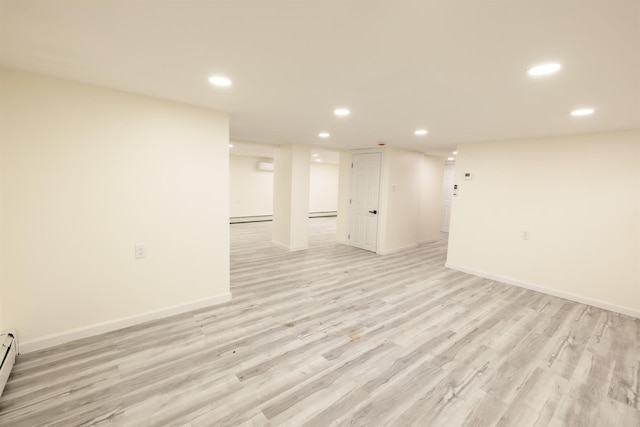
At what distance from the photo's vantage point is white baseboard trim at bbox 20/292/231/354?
2230 mm

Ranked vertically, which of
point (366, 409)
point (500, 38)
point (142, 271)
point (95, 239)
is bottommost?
point (366, 409)

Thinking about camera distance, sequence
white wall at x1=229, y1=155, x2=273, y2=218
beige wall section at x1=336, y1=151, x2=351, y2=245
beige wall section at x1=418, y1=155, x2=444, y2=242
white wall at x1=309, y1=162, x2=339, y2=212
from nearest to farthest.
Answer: beige wall section at x1=336, y1=151, x2=351, y2=245 → beige wall section at x1=418, y1=155, x2=444, y2=242 → white wall at x1=229, y1=155, x2=273, y2=218 → white wall at x1=309, y1=162, x2=339, y2=212

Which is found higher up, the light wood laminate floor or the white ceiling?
the white ceiling

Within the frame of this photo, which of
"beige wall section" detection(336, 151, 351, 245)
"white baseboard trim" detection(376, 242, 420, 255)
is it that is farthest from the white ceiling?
"beige wall section" detection(336, 151, 351, 245)

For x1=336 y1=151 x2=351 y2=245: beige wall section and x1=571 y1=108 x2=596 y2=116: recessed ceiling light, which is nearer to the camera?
x1=571 y1=108 x2=596 y2=116: recessed ceiling light

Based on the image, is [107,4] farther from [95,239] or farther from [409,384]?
Result: [409,384]

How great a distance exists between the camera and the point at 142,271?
2688 millimetres

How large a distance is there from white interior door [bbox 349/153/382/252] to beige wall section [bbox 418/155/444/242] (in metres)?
1.52

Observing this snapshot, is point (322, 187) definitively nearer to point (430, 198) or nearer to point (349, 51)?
point (430, 198)

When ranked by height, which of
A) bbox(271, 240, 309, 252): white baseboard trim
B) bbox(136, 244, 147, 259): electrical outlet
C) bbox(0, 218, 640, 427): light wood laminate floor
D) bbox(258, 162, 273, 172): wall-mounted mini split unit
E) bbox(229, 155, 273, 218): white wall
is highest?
bbox(258, 162, 273, 172): wall-mounted mini split unit

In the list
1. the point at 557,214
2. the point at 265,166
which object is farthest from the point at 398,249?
the point at 265,166

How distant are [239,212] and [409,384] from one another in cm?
832

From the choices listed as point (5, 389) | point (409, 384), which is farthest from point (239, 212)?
point (409, 384)

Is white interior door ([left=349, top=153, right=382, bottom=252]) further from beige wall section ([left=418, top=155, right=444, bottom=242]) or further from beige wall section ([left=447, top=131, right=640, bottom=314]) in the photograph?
beige wall section ([left=447, top=131, right=640, bottom=314])
